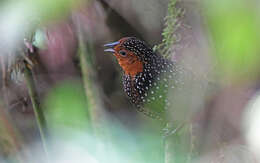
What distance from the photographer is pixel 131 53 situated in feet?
6.41

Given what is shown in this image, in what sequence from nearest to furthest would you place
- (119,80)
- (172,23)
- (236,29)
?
(236,29), (172,23), (119,80)

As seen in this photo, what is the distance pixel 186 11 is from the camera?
179 cm

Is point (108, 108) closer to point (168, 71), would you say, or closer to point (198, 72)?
point (168, 71)

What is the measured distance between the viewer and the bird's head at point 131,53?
1917 mm

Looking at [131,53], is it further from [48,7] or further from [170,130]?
[48,7]

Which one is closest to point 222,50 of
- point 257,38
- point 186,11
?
point 257,38

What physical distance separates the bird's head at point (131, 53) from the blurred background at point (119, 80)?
3.2 inches

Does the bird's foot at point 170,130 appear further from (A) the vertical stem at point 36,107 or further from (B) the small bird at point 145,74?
(A) the vertical stem at point 36,107

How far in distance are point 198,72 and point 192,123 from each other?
346 mm

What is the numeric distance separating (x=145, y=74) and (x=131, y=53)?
0.16 meters

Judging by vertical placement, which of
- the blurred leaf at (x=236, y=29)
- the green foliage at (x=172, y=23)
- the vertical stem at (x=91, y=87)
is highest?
the blurred leaf at (x=236, y=29)

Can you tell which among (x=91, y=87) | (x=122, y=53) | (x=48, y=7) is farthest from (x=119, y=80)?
(x=48, y=7)

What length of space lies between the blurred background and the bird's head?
8cm

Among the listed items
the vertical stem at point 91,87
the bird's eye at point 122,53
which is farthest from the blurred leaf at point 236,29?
the vertical stem at point 91,87
